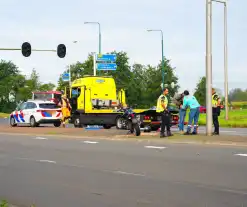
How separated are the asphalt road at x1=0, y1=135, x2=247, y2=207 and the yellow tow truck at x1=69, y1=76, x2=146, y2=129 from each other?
10752mm

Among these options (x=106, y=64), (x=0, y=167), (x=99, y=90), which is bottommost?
(x=0, y=167)

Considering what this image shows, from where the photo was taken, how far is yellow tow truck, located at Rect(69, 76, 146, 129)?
1053 inches

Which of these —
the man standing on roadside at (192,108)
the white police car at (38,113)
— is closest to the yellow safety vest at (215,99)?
the man standing on roadside at (192,108)

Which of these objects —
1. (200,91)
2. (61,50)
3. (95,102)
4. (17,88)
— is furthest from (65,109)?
(17,88)

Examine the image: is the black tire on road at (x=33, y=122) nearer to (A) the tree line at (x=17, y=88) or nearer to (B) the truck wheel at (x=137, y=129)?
(B) the truck wheel at (x=137, y=129)

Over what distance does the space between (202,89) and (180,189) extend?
86.9 meters

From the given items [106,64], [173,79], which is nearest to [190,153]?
[106,64]

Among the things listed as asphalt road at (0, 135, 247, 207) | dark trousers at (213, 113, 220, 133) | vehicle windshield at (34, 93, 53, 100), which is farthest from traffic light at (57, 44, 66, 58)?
vehicle windshield at (34, 93, 53, 100)

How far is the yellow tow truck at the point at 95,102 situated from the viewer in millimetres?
26734

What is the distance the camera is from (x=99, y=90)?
2836 centimetres

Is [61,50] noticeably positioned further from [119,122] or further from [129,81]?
[129,81]

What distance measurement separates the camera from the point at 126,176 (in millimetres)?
10195

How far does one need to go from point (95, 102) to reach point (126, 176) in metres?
17.7

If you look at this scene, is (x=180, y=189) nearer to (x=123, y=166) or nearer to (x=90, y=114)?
(x=123, y=166)
